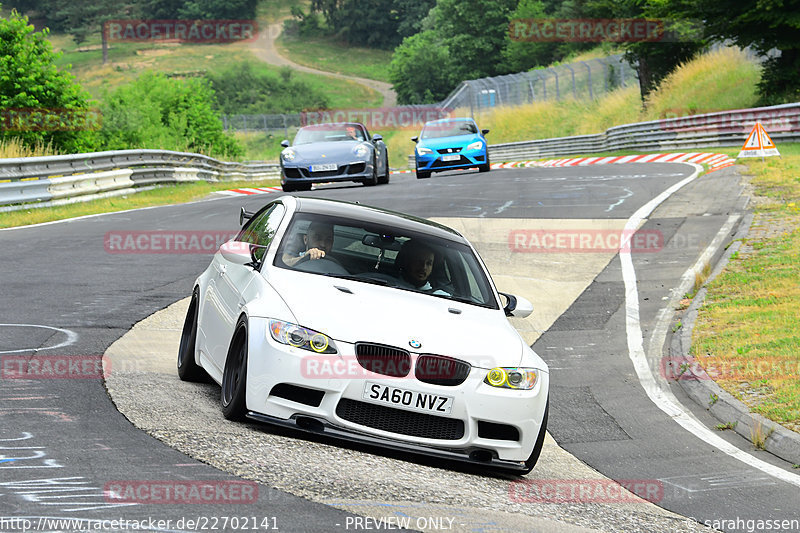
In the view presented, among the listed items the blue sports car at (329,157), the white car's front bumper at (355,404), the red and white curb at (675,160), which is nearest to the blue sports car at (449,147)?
the blue sports car at (329,157)

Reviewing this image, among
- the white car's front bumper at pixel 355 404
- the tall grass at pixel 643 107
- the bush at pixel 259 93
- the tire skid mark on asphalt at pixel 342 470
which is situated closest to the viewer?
the tire skid mark on asphalt at pixel 342 470

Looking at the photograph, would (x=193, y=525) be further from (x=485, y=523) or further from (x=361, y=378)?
(x=361, y=378)

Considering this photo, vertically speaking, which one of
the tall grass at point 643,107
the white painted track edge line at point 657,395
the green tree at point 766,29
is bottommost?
the white painted track edge line at point 657,395

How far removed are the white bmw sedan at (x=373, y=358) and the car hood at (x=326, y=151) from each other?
16513mm

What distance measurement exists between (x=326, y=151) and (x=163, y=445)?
60.8 feet

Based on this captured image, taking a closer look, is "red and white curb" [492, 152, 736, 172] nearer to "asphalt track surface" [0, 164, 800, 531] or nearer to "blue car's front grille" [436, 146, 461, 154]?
"blue car's front grille" [436, 146, 461, 154]

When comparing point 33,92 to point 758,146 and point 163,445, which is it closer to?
point 758,146

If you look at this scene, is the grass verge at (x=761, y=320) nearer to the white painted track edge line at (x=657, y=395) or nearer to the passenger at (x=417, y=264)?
A: the white painted track edge line at (x=657, y=395)

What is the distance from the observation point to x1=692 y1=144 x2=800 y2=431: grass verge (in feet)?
30.4

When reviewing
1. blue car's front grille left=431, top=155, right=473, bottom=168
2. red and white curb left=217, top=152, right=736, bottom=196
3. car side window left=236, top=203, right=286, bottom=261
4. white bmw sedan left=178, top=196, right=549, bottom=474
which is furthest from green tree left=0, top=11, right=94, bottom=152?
white bmw sedan left=178, top=196, right=549, bottom=474

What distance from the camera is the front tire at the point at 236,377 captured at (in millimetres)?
6449

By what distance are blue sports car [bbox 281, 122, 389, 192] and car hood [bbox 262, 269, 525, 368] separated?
16810 millimetres

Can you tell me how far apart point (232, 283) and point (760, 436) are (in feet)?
13.3

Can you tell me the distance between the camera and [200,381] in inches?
323
